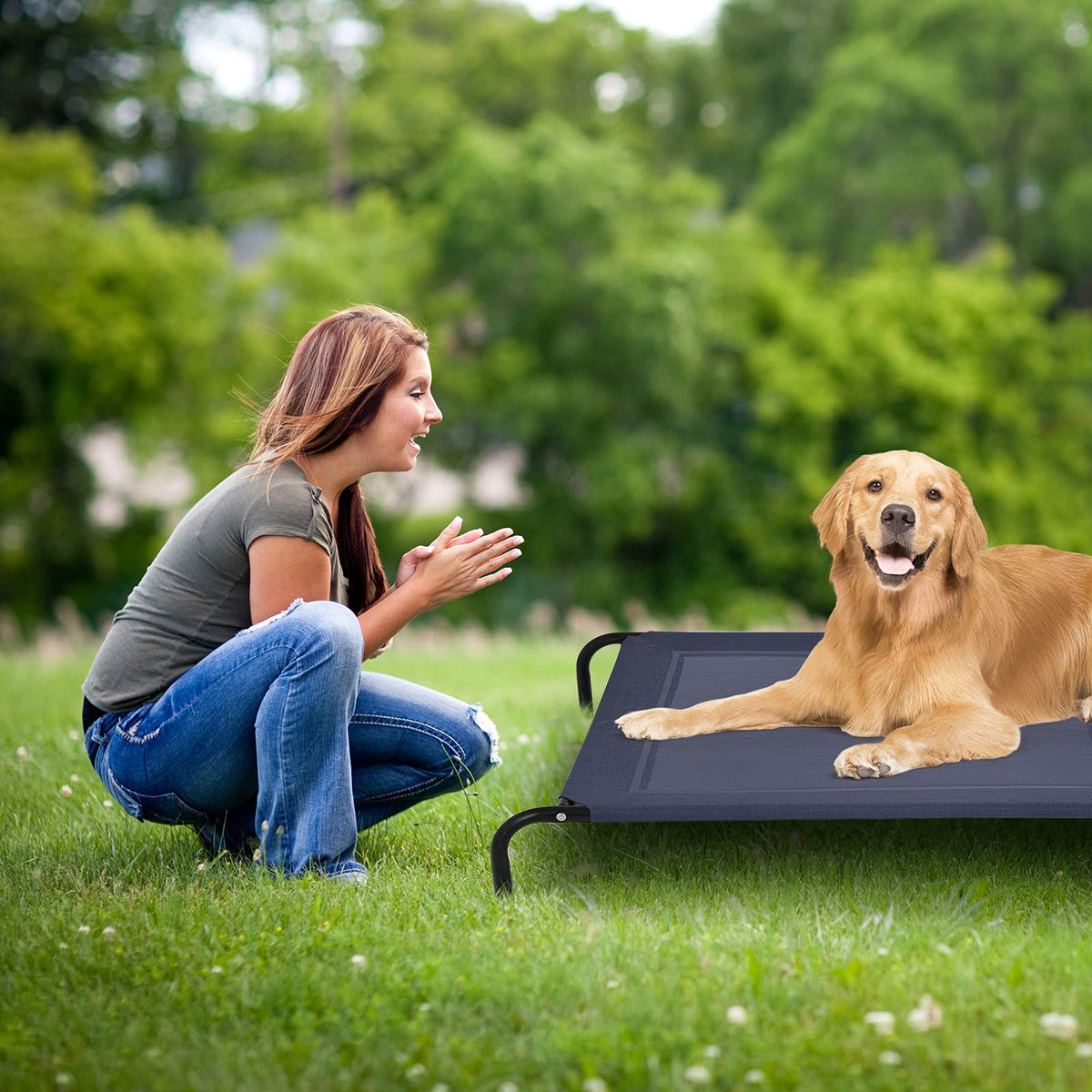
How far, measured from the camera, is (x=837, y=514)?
321cm

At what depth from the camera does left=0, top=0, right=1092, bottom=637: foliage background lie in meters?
17.4

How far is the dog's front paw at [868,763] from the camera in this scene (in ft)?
9.23

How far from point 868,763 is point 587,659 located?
1.69 m

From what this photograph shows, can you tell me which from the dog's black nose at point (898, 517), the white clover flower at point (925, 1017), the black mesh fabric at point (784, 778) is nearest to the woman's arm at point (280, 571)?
the black mesh fabric at point (784, 778)

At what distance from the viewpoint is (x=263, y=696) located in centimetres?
269

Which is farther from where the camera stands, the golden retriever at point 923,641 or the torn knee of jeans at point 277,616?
the golden retriever at point 923,641

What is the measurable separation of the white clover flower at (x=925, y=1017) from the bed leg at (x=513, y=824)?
747 millimetres

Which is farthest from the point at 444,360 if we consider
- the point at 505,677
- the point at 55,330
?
the point at 505,677

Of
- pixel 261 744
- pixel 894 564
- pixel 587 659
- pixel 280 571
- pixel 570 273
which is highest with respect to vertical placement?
pixel 570 273

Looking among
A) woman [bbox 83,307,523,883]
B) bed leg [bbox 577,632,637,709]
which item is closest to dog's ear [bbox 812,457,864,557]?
woman [bbox 83,307,523,883]

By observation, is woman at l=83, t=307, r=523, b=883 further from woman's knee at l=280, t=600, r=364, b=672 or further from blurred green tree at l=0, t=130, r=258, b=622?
blurred green tree at l=0, t=130, r=258, b=622

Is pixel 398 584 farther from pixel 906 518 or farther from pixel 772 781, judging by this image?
pixel 906 518

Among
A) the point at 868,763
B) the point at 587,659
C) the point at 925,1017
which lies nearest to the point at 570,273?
the point at 587,659

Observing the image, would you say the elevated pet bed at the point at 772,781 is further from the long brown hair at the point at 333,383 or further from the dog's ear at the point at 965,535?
the long brown hair at the point at 333,383
